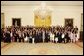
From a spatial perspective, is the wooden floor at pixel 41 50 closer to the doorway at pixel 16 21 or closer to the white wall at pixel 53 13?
the doorway at pixel 16 21

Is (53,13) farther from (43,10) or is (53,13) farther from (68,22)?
(43,10)

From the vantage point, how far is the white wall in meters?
20.4

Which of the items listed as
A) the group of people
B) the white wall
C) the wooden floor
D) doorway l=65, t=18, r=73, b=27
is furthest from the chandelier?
the wooden floor

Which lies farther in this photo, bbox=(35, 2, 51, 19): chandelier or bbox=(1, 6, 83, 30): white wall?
bbox=(1, 6, 83, 30): white wall

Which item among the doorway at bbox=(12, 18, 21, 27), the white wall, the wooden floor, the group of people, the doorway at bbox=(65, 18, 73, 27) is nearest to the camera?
the wooden floor

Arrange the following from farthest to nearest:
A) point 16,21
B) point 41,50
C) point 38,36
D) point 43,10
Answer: point 16,21
point 43,10
point 38,36
point 41,50

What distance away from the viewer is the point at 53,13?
2058 centimetres

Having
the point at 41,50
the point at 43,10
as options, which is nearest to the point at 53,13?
the point at 43,10

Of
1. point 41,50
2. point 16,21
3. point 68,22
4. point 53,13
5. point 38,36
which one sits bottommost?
point 41,50

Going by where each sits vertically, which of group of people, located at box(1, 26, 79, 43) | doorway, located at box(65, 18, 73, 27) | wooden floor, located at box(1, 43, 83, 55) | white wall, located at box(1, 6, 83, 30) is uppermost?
white wall, located at box(1, 6, 83, 30)

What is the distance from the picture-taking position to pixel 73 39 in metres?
17.3

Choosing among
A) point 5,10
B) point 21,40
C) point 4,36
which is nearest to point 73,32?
point 21,40

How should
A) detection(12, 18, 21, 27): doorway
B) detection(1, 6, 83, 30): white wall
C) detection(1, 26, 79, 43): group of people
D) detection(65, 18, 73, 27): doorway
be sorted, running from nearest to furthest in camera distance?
detection(1, 26, 79, 43): group of people < detection(1, 6, 83, 30): white wall < detection(65, 18, 73, 27): doorway < detection(12, 18, 21, 27): doorway

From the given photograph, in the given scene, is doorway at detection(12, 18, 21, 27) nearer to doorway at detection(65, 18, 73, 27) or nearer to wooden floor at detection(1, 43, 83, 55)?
doorway at detection(65, 18, 73, 27)
